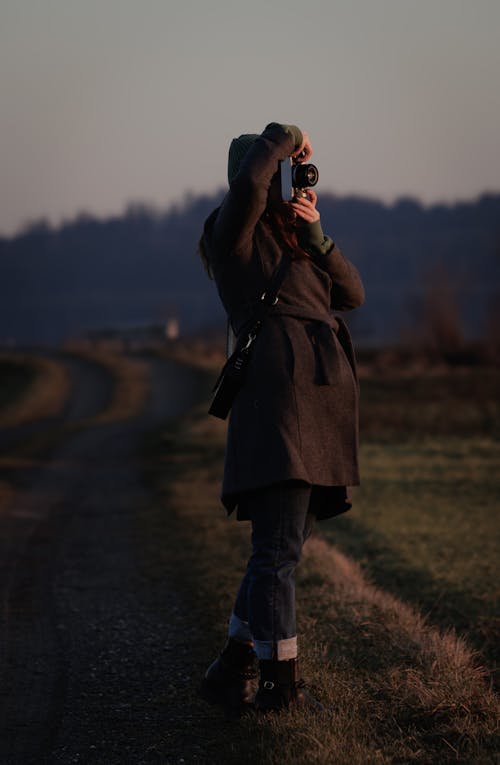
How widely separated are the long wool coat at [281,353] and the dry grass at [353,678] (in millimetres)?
813

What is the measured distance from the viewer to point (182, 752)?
345 cm

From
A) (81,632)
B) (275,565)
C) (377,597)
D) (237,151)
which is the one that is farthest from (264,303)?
(377,597)

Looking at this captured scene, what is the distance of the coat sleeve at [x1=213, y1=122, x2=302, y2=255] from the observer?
3463 millimetres

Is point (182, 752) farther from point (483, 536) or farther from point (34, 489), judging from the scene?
point (34, 489)

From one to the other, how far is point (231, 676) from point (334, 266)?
5.25 ft

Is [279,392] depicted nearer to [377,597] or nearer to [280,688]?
[280,688]

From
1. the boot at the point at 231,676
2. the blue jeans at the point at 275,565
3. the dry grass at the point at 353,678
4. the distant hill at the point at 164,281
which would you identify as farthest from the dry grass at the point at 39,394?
the distant hill at the point at 164,281

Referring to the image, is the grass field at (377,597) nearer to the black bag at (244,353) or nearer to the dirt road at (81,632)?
the dirt road at (81,632)

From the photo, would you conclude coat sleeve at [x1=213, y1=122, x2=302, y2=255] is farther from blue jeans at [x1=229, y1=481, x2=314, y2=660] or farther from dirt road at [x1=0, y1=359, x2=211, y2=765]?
dirt road at [x1=0, y1=359, x2=211, y2=765]

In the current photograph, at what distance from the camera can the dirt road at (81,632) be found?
12.0 ft

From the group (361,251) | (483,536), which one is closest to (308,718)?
(483,536)

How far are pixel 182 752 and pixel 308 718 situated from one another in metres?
0.45

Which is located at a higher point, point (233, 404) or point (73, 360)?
point (233, 404)

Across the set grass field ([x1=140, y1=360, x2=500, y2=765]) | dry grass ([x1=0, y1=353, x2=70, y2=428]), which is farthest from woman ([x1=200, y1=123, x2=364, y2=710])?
dry grass ([x1=0, y1=353, x2=70, y2=428])
